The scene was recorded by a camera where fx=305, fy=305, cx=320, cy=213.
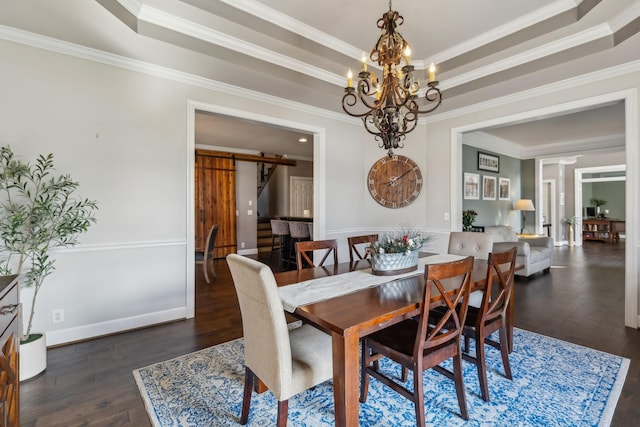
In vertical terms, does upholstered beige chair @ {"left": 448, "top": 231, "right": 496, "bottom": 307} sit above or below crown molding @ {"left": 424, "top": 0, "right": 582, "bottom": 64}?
below

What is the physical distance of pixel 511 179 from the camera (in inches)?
298

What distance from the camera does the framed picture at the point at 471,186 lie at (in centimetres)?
616

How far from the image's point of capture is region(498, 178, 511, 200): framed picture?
7159mm

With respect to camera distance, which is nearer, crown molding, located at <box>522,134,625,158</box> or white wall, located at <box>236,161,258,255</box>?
crown molding, located at <box>522,134,625,158</box>

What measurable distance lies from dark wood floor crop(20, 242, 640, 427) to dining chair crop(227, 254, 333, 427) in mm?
822

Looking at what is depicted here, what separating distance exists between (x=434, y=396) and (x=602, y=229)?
12049 mm

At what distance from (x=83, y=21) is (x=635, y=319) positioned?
5.50m

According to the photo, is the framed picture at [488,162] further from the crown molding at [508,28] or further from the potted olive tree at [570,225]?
the potted olive tree at [570,225]

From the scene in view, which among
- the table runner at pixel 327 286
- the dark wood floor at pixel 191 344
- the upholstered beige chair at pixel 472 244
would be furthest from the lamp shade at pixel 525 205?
the table runner at pixel 327 286

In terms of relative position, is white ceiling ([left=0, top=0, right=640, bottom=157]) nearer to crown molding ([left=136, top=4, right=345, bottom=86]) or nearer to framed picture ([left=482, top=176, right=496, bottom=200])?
crown molding ([left=136, top=4, right=345, bottom=86])

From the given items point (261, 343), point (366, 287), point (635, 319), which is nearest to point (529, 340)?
point (635, 319)

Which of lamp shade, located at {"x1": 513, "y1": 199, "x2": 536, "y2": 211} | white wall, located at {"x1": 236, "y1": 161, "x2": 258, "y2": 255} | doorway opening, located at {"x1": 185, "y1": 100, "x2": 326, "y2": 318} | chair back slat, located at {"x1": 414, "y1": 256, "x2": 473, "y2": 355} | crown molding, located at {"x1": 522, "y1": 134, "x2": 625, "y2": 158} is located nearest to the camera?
chair back slat, located at {"x1": 414, "y1": 256, "x2": 473, "y2": 355}

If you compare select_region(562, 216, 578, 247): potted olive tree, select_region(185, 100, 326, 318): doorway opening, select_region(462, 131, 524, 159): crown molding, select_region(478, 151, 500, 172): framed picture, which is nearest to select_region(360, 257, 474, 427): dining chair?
select_region(185, 100, 326, 318): doorway opening

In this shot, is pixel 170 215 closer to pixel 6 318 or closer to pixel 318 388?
pixel 6 318
